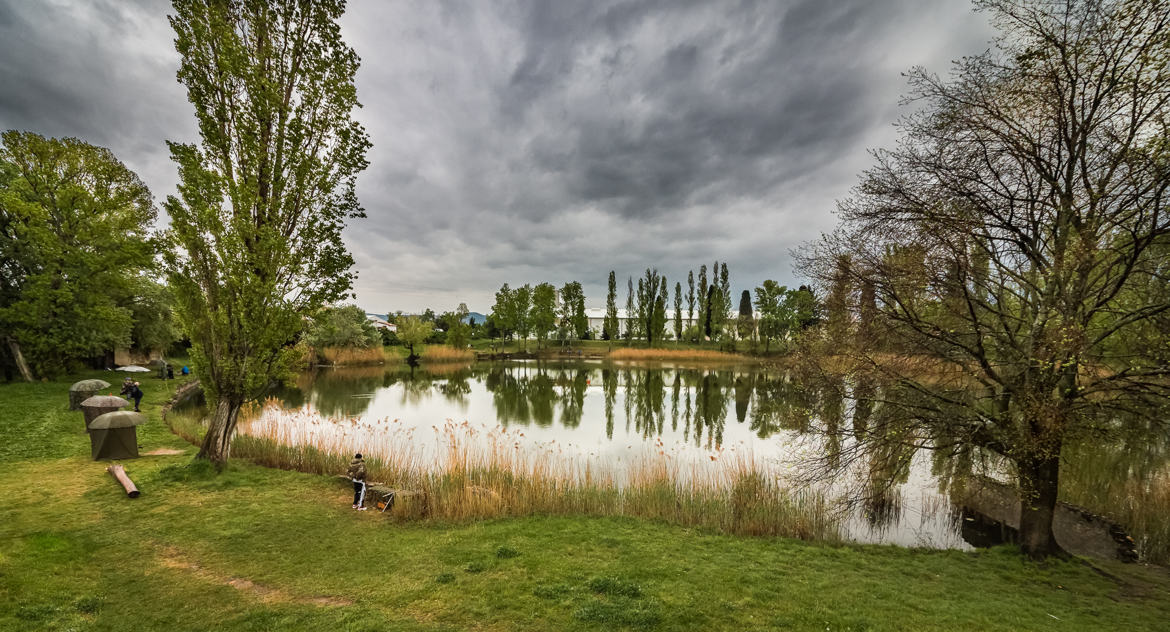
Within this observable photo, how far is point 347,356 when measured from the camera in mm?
50406

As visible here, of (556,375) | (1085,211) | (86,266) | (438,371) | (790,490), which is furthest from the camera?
(438,371)

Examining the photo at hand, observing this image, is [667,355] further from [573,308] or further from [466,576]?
[466,576]

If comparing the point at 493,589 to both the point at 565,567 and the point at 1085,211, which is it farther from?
the point at 1085,211

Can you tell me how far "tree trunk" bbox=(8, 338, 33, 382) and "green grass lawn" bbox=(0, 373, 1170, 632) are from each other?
17799 mm

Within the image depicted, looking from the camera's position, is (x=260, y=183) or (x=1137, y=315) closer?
(x=1137, y=315)

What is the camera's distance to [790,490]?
980 centimetres

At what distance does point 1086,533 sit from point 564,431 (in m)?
13.9

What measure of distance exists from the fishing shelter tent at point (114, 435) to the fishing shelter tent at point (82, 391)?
272 inches

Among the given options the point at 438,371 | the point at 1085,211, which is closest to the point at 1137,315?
the point at 1085,211

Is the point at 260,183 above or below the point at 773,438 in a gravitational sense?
above

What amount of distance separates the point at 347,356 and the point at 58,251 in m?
30.9

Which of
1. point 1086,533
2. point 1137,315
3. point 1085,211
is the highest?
point 1085,211

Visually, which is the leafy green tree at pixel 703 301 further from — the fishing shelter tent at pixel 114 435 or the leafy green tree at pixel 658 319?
the fishing shelter tent at pixel 114 435

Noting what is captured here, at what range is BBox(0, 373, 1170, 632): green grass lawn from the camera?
493 centimetres
